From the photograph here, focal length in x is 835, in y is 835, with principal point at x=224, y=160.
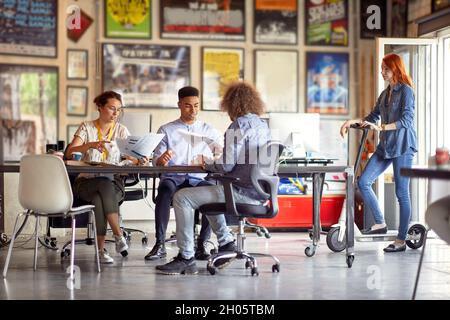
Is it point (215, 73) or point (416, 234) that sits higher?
point (215, 73)

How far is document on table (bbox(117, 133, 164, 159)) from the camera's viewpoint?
602 centimetres

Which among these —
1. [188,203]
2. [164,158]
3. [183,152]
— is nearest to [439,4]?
[183,152]

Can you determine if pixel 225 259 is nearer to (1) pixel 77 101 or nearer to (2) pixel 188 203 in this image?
(2) pixel 188 203

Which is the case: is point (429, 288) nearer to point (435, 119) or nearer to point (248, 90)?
point (248, 90)

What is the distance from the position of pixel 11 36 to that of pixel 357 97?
4.11m

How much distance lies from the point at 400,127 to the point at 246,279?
2.33m

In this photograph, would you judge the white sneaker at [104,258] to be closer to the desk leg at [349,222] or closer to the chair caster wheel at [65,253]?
the chair caster wheel at [65,253]

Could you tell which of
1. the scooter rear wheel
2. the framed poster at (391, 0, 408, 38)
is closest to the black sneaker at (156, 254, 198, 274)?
the scooter rear wheel

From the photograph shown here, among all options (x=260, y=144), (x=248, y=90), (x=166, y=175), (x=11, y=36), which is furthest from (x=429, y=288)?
(x=11, y=36)

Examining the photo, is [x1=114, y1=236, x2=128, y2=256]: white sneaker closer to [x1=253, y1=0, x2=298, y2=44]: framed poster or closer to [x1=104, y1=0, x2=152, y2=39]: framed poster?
[x1=104, y1=0, x2=152, y2=39]: framed poster

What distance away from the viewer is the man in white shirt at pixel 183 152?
6.59 m

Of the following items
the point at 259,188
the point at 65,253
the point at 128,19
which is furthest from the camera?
the point at 128,19

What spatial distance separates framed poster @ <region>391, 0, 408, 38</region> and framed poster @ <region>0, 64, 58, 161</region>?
156 inches

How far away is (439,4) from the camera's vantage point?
334 inches
